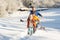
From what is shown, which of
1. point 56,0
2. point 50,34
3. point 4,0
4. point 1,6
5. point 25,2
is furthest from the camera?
point 56,0

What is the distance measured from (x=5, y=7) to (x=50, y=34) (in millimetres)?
16752

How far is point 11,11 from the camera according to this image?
103 ft

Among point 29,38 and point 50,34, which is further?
point 50,34

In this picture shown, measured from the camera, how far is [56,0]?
44375 millimetres

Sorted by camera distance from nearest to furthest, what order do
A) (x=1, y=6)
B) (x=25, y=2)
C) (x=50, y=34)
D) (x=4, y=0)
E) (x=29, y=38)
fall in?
(x=29, y=38) < (x=50, y=34) < (x=1, y=6) < (x=4, y=0) < (x=25, y=2)

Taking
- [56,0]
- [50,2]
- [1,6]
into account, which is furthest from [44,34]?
[56,0]

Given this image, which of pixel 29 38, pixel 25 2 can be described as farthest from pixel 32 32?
pixel 25 2

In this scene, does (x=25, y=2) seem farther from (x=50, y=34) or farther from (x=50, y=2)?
(x=50, y=34)

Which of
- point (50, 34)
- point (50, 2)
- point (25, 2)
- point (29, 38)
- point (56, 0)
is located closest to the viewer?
point (29, 38)

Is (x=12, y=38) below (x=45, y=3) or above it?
above

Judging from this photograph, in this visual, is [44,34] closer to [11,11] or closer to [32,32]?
[32,32]

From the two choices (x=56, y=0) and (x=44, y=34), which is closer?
(x=44, y=34)

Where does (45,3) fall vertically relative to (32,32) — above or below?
below

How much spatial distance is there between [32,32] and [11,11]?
18.4 m
